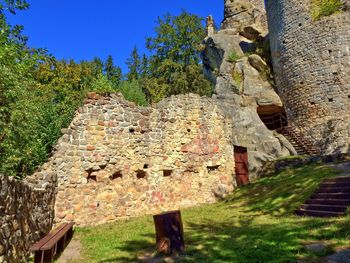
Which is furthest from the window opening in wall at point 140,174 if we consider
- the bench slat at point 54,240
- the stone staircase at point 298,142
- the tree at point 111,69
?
the tree at point 111,69

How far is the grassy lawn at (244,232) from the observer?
17.9 ft

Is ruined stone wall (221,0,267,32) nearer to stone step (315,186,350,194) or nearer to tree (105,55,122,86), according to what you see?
tree (105,55,122,86)

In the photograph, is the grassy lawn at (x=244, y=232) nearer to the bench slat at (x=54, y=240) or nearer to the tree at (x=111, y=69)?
the bench slat at (x=54, y=240)

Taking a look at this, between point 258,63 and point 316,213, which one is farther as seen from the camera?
point 258,63

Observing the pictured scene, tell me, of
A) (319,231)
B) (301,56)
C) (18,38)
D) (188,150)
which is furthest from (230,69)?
(319,231)

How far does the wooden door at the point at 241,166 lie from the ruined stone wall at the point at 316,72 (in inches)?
256

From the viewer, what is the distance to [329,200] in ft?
27.3

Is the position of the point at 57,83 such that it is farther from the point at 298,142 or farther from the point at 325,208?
the point at 325,208

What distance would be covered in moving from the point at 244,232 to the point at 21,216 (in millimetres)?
4620

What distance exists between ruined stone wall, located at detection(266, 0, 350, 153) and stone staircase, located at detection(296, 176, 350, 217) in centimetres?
968

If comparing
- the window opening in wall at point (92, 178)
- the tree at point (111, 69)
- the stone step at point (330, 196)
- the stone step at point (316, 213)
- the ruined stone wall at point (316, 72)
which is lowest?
the stone step at point (316, 213)

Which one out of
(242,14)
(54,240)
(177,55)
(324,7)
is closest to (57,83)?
(177,55)

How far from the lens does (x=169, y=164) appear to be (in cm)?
1194

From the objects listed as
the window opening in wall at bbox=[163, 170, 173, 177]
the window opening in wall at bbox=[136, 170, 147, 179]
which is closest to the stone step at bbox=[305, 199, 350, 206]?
the window opening in wall at bbox=[163, 170, 173, 177]
